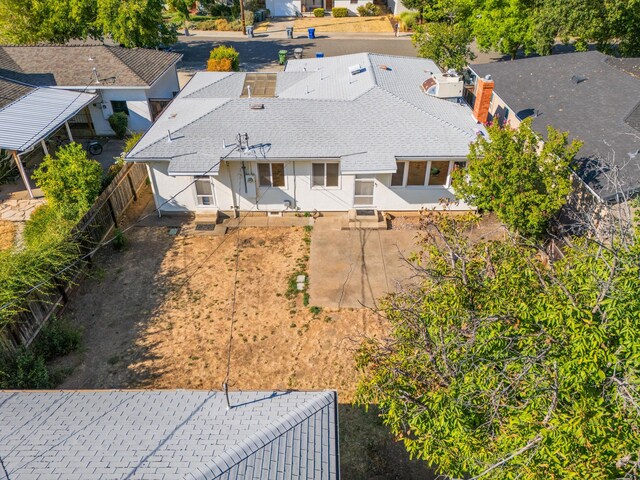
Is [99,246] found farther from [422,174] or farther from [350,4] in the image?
[350,4]

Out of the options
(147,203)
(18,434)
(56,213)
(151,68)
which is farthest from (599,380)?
(151,68)

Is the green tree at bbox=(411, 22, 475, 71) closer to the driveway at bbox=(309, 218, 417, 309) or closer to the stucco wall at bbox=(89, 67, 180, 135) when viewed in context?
the driveway at bbox=(309, 218, 417, 309)

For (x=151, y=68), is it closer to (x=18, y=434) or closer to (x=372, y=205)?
(x=372, y=205)

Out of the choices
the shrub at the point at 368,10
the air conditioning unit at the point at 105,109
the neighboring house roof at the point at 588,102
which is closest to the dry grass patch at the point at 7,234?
the air conditioning unit at the point at 105,109

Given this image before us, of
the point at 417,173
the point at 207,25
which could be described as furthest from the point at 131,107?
the point at 207,25

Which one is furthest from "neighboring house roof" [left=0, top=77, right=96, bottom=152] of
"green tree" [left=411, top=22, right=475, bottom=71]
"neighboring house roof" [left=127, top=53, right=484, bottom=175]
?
"green tree" [left=411, top=22, right=475, bottom=71]

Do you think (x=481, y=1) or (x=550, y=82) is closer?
(x=550, y=82)
